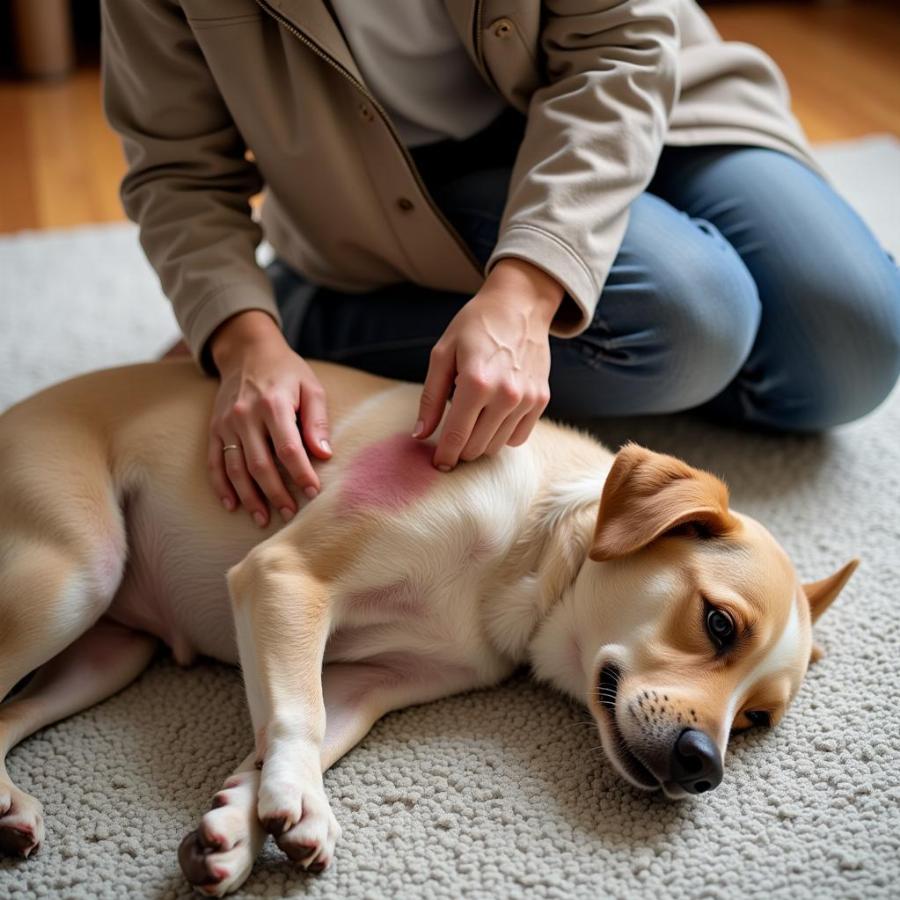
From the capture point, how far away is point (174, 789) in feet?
4.26

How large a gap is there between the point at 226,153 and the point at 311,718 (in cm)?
91

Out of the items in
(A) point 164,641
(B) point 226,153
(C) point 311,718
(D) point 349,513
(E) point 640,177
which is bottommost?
(A) point 164,641

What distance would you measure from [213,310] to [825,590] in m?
0.93

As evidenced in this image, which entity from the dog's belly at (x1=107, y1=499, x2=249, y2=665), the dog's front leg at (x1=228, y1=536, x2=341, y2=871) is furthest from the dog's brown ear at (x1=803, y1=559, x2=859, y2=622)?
the dog's belly at (x1=107, y1=499, x2=249, y2=665)

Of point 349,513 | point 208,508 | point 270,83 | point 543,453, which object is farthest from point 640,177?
point 208,508

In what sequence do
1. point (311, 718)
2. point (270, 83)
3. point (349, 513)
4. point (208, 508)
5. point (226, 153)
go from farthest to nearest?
point (226, 153)
point (270, 83)
point (208, 508)
point (349, 513)
point (311, 718)

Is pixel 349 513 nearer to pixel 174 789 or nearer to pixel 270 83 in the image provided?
pixel 174 789

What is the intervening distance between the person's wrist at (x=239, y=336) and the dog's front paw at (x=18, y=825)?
0.60 m

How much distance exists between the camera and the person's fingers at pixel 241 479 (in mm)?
1385

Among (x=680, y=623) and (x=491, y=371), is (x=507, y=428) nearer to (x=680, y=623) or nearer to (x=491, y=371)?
(x=491, y=371)

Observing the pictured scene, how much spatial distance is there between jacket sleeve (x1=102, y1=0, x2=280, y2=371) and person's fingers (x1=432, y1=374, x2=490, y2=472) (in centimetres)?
39

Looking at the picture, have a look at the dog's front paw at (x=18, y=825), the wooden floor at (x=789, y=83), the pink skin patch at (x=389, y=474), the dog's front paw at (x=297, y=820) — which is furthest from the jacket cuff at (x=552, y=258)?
the wooden floor at (x=789, y=83)

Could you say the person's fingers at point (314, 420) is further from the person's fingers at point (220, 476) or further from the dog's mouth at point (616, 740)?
the dog's mouth at point (616, 740)

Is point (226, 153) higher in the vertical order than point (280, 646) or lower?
higher
